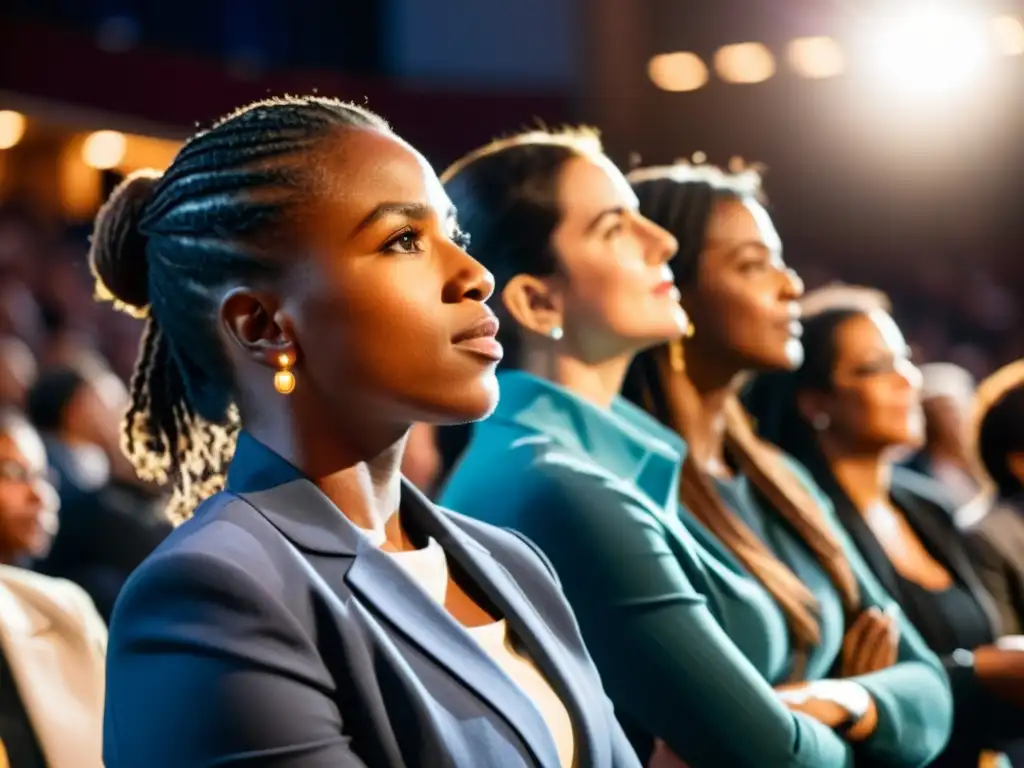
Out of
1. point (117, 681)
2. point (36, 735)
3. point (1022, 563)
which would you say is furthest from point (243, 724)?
point (1022, 563)

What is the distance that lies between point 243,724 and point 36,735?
648mm

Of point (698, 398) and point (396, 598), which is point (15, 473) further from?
point (396, 598)

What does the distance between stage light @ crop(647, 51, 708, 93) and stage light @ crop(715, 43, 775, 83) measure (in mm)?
77

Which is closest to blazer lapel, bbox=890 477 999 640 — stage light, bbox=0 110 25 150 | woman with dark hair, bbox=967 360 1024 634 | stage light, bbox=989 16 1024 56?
woman with dark hair, bbox=967 360 1024 634

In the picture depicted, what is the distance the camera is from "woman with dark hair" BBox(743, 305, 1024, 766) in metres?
2.01

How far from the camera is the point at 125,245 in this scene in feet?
3.91

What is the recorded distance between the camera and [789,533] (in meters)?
1.79

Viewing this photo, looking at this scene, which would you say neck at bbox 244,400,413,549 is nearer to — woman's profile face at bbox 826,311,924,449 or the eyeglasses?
woman's profile face at bbox 826,311,924,449

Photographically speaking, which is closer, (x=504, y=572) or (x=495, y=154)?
(x=504, y=572)

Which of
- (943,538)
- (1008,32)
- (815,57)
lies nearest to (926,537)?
(943,538)

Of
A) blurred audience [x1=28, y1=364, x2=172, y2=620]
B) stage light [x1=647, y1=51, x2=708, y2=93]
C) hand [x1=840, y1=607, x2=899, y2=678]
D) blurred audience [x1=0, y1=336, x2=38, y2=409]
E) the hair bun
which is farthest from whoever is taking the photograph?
blurred audience [x1=0, y1=336, x2=38, y2=409]

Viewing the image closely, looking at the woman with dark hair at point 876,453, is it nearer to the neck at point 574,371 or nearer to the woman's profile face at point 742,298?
the woman's profile face at point 742,298

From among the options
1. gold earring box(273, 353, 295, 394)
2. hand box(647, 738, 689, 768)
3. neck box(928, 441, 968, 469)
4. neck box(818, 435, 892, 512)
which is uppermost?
gold earring box(273, 353, 295, 394)

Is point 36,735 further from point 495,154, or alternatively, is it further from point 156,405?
point 495,154
